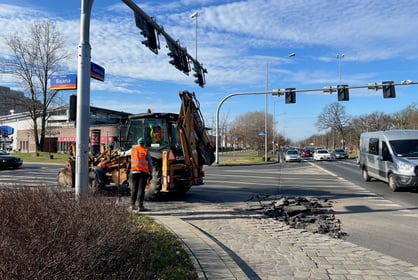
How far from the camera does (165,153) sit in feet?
37.0

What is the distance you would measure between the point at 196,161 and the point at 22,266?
9.47 meters

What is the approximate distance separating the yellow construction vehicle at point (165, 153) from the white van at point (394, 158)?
6.81 metres

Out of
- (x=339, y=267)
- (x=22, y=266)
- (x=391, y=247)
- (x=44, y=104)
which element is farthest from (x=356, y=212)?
(x=44, y=104)

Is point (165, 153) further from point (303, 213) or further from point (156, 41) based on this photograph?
point (156, 41)

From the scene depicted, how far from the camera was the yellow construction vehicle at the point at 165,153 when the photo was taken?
11328mm

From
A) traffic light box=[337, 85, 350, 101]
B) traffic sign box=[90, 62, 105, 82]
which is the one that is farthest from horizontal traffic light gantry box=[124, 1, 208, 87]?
traffic light box=[337, 85, 350, 101]

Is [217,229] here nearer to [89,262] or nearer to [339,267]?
[339,267]

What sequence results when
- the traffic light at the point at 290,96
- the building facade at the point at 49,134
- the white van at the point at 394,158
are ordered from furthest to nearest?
the building facade at the point at 49,134
the traffic light at the point at 290,96
the white van at the point at 394,158

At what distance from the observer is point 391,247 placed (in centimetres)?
661

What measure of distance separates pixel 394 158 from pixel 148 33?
10.2 m

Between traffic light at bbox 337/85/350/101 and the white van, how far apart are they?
42.0ft

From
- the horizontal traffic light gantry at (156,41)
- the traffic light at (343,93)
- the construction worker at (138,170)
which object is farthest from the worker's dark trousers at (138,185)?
the traffic light at (343,93)

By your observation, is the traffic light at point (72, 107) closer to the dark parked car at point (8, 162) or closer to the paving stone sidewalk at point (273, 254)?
the paving stone sidewalk at point (273, 254)

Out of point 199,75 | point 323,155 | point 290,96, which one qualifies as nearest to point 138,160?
point 199,75
